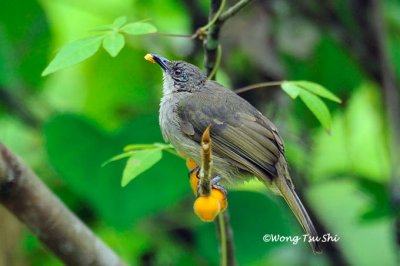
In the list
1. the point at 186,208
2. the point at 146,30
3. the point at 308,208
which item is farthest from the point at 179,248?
the point at 146,30

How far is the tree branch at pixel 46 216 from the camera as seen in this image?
302cm

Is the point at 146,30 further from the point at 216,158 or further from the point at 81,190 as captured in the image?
the point at 81,190

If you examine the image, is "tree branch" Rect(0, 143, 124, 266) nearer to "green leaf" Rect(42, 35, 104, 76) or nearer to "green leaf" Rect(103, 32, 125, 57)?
"green leaf" Rect(42, 35, 104, 76)

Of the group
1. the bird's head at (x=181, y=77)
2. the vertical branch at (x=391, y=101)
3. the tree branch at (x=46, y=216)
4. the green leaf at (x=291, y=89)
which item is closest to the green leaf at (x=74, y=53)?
the tree branch at (x=46, y=216)

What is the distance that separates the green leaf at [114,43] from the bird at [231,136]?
1.53 ft

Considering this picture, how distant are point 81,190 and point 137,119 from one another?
0.43 metres

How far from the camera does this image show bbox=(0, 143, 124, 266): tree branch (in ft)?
9.90

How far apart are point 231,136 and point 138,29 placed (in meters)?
0.72

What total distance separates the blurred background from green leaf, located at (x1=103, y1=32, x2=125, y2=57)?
1.36m

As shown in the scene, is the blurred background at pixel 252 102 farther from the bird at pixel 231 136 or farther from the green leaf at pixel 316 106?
the green leaf at pixel 316 106

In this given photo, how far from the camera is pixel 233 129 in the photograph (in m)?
3.27

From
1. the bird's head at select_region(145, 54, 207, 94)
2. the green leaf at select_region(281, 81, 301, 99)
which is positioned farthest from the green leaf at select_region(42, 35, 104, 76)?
the bird's head at select_region(145, 54, 207, 94)

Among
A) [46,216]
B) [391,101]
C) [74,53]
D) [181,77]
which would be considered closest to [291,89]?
[74,53]

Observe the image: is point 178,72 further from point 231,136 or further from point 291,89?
point 291,89
